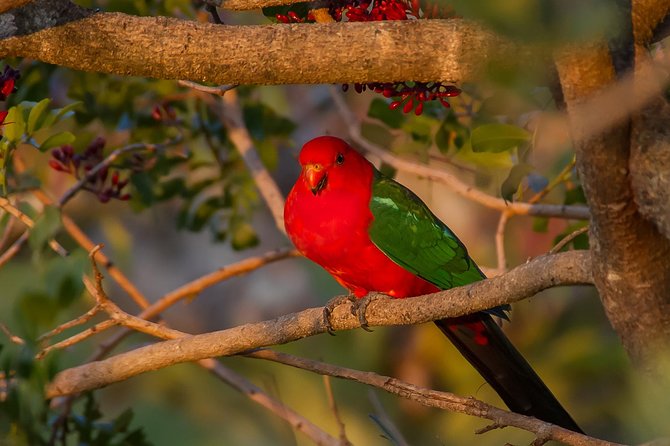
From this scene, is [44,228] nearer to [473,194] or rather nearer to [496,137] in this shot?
[496,137]

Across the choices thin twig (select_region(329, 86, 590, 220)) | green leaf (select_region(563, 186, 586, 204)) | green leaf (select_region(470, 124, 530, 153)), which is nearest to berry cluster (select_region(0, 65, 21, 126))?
green leaf (select_region(470, 124, 530, 153))

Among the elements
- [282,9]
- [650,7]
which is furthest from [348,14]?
[650,7]

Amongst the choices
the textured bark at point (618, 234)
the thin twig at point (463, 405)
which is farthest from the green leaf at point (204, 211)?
the textured bark at point (618, 234)

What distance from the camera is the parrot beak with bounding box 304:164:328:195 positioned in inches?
116

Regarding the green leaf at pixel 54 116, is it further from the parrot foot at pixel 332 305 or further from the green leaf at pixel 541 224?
the green leaf at pixel 541 224

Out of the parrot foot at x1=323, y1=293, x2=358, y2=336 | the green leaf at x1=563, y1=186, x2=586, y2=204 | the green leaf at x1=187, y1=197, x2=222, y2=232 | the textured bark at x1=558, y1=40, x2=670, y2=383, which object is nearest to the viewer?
the textured bark at x1=558, y1=40, x2=670, y2=383

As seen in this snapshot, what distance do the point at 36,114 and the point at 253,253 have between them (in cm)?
512

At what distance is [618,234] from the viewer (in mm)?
1688

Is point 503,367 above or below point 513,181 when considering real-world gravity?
below

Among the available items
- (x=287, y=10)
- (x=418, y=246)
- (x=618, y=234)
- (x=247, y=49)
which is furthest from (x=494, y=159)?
(x=247, y=49)

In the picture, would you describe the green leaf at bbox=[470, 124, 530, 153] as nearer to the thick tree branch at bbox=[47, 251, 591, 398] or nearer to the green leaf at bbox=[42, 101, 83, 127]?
the thick tree branch at bbox=[47, 251, 591, 398]

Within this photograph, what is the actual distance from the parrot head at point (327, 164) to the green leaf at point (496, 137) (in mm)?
561

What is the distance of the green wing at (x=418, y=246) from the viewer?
290 centimetres

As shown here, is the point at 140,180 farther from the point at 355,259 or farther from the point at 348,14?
the point at 348,14
